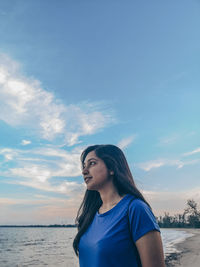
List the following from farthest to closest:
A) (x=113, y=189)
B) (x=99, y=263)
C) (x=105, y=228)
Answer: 1. (x=113, y=189)
2. (x=105, y=228)
3. (x=99, y=263)

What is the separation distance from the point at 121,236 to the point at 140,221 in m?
0.18

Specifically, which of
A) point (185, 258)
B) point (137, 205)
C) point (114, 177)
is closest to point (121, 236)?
point (137, 205)

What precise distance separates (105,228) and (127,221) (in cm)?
22

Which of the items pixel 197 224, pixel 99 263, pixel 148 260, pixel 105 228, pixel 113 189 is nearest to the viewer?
pixel 148 260

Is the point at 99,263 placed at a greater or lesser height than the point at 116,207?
lesser

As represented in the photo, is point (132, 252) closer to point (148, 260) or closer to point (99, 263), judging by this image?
point (148, 260)

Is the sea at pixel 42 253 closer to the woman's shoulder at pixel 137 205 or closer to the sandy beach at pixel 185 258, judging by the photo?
the sandy beach at pixel 185 258

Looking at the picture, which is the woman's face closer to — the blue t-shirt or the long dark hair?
the long dark hair

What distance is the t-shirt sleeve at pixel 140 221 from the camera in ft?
5.04

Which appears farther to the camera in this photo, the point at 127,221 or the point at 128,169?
the point at 128,169

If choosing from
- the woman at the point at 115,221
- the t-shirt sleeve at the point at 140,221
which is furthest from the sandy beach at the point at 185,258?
the t-shirt sleeve at the point at 140,221

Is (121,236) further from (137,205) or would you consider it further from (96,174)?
(96,174)

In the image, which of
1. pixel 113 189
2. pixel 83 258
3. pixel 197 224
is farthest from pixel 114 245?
pixel 197 224

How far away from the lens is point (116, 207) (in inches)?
73.4
